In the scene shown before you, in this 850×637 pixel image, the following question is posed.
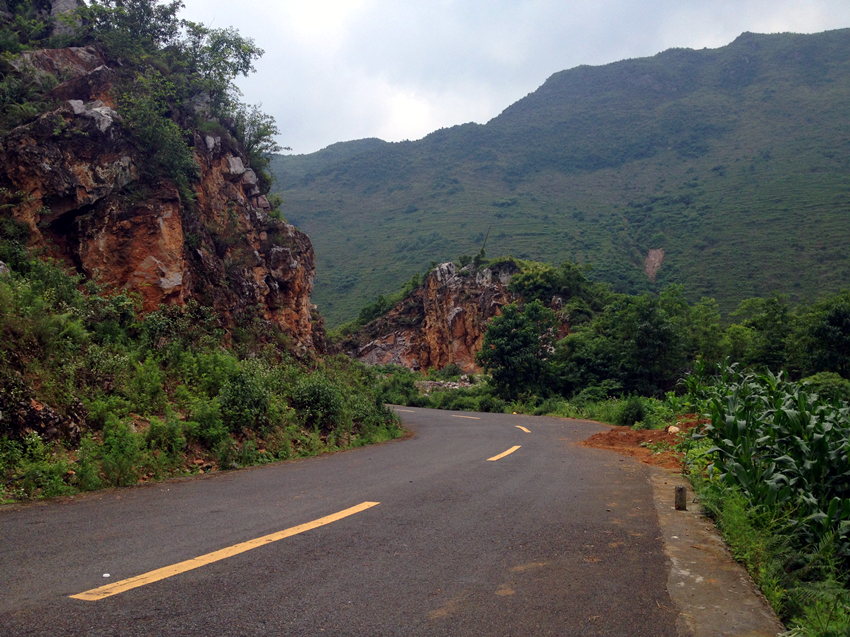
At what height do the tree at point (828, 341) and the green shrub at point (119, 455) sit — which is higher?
the green shrub at point (119, 455)

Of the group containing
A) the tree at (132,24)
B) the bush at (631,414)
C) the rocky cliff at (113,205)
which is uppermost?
the tree at (132,24)

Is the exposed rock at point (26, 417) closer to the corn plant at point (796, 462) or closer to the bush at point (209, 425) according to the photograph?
the bush at point (209, 425)

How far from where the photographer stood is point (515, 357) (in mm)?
28094

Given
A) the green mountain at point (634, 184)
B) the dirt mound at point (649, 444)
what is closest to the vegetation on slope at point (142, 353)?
the dirt mound at point (649, 444)

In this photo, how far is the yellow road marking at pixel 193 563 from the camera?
128 inches

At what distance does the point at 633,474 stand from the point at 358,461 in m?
4.51

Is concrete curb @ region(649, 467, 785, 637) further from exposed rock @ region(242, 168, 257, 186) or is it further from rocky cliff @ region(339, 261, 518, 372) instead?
rocky cliff @ region(339, 261, 518, 372)

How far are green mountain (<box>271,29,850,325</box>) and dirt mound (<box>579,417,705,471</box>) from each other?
44.3 meters

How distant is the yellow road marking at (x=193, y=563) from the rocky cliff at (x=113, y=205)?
10990mm

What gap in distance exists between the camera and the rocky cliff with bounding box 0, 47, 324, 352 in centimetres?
1304

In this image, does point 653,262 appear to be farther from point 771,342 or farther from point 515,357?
point 515,357

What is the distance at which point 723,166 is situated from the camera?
3469 inches

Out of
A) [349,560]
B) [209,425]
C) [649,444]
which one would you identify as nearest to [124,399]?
[209,425]

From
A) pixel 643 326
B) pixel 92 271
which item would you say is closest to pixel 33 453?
pixel 92 271
